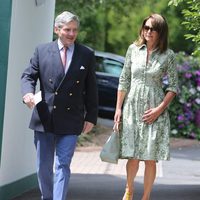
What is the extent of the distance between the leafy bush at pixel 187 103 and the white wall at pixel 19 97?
26.0 ft

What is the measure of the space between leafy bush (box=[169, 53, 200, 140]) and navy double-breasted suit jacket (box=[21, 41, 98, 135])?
374 inches

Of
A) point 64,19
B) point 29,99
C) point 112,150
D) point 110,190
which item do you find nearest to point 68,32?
point 64,19

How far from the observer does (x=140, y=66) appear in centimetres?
677

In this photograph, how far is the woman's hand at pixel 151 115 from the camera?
664 centimetres

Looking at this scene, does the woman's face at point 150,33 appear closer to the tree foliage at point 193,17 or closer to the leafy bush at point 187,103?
the tree foliage at point 193,17

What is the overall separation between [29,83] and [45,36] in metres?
2.25

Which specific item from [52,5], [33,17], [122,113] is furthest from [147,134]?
[52,5]

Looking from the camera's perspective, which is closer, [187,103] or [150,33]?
[150,33]

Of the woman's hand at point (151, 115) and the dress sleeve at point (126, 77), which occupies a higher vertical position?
the dress sleeve at point (126, 77)

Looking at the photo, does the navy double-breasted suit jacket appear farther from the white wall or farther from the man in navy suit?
the white wall

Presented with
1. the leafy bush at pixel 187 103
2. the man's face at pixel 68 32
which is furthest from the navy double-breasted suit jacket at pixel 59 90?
the leafy bush at pixel 187 103

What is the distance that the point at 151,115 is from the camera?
6.64 m

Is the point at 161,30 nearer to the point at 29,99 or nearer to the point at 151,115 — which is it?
the point at 151,115

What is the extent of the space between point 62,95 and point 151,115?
2.96 ft
